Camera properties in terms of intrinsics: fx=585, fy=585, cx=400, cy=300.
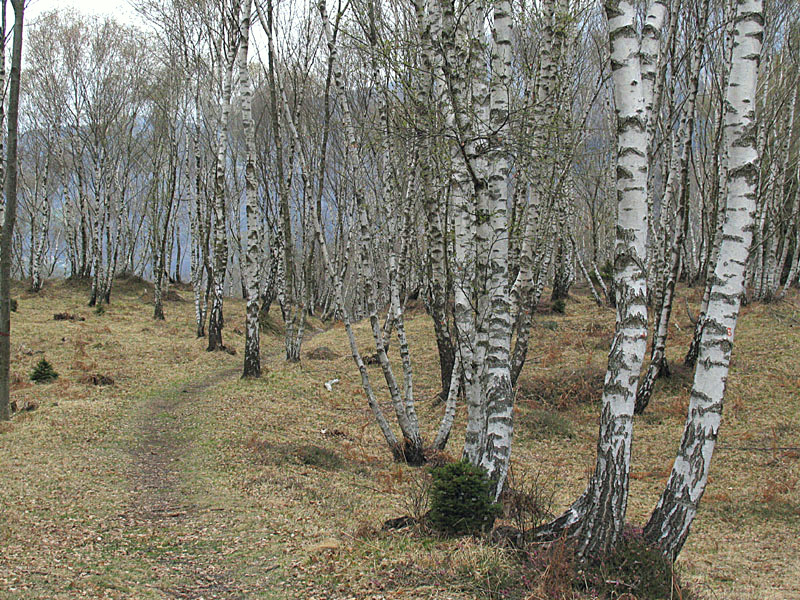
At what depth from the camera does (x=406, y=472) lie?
26.0 feet

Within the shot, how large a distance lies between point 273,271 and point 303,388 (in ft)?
40.0

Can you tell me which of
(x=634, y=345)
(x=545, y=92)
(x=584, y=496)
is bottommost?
(x=584, y=496)

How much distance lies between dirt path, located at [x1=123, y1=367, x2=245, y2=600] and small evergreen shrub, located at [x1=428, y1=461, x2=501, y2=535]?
69.0 inches

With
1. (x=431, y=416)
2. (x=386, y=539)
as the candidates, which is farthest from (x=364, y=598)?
(x=431, y=416)

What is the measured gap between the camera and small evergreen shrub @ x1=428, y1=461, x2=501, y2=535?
4.99m

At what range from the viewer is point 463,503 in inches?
197

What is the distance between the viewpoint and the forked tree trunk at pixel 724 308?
4.20 meters

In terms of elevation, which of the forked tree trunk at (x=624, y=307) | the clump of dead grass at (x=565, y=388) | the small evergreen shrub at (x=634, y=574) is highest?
the forked tree trunk at (x=624, y=307)

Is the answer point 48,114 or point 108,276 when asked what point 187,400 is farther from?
point 48,114

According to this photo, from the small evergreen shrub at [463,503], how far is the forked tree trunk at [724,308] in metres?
1.33

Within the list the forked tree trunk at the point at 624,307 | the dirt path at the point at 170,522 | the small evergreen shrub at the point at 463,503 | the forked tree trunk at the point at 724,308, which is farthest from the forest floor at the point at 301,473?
the forked tree trunk at the point at 724,308

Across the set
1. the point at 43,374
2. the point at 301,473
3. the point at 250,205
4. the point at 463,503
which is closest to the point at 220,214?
the point at 250,205

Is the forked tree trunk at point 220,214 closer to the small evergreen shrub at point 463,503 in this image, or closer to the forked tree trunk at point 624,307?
the small evergreen shrub at point 463,503

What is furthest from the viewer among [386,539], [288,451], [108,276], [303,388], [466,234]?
[108,276]
